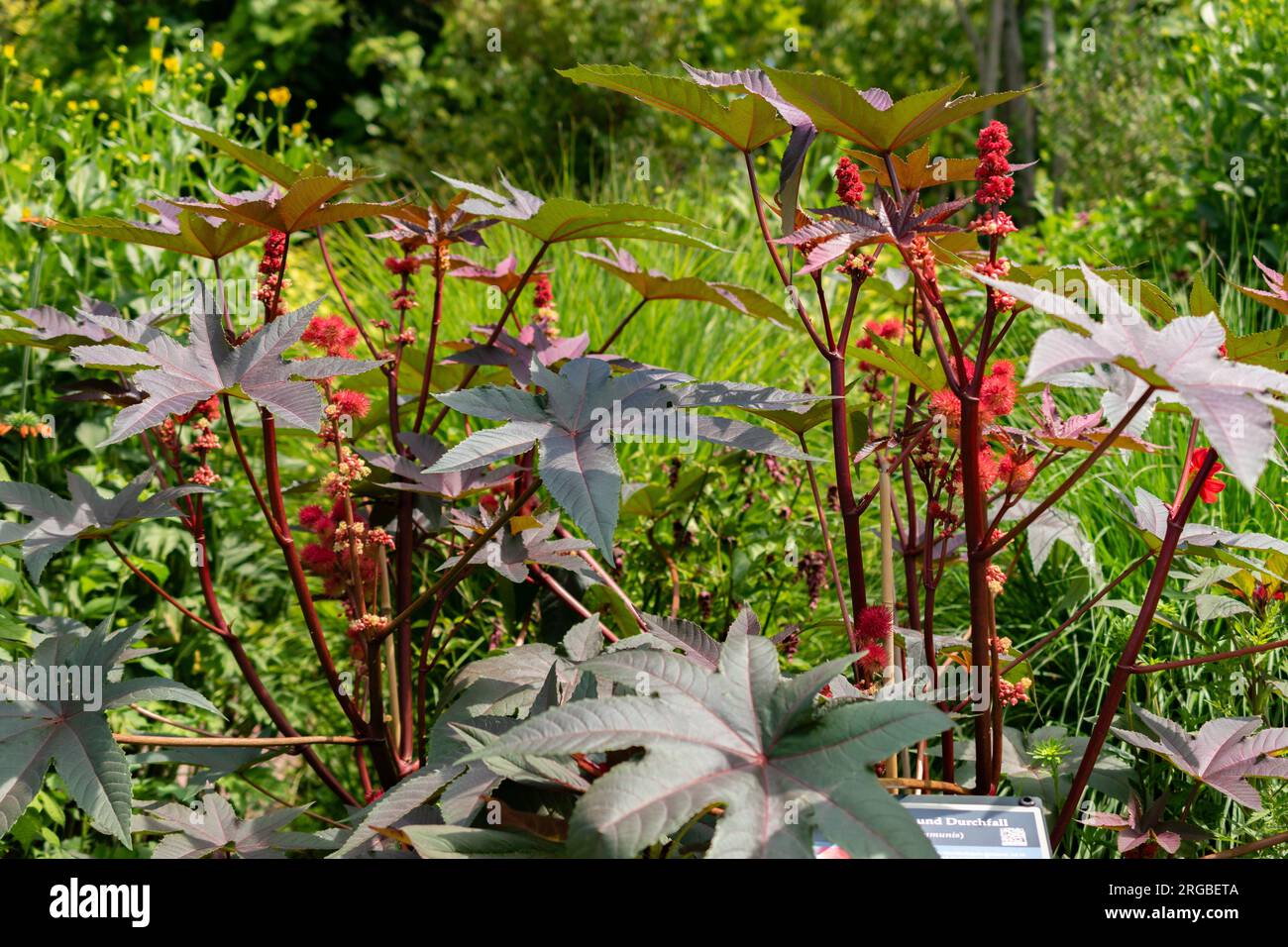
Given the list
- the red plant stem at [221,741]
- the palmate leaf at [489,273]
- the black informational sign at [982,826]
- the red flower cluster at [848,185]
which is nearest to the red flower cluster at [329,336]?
the palmate leaf at [489,273]

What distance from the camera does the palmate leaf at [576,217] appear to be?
1444 millimetres

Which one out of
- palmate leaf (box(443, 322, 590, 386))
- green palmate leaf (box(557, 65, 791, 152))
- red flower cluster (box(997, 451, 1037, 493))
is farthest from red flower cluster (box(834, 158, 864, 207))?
palmate leaf (box(443, 322, 590, 386))

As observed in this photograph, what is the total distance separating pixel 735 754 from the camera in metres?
1.01

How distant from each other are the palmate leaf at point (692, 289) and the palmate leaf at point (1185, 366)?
0.49 metres

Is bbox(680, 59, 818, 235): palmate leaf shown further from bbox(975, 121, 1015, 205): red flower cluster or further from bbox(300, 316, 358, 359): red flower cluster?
bbox(300, 316, 358, 359): red flower cluster

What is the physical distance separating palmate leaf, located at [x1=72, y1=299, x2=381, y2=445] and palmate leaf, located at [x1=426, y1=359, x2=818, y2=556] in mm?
157

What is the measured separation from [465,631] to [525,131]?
4.46 metres

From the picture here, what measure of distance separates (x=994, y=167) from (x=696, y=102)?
15.8 inches

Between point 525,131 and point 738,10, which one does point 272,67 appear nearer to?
point 525,131

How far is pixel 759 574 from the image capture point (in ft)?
8.89

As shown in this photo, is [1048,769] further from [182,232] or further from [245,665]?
[182,232]

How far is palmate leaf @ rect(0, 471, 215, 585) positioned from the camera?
5.00 feet

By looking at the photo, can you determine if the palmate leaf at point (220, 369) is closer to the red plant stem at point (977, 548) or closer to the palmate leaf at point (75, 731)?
the palmate leaf at point (75, 731)

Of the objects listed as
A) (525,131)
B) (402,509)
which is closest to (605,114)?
(525,131)
